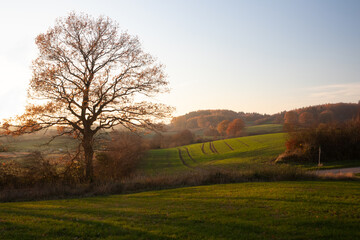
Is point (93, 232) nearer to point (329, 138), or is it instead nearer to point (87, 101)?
point (87, 101)

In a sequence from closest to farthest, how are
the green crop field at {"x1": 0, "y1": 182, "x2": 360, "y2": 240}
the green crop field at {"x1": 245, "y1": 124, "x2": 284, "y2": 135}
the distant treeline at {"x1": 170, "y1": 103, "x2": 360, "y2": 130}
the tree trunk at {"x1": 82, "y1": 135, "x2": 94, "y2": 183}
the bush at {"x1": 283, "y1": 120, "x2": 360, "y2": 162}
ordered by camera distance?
1. the green crop field at {"x1": 0, "y1": 182, "x2": 360, "y2": 240}
2. the tree trunk at {"x1": 82, "y1": 135, "x2": 94, "y2": 183}
3. the bush at {"x1": 283, "y1": 120, "x2": 360, "y2": 162}
4. the green crop field at {"x1": 245, "y1": 124, "x2": 284, "y2": 135}
5. the distant treeline at {"x1": 170, "y1": 103, "x2": 360, "y2": 130}

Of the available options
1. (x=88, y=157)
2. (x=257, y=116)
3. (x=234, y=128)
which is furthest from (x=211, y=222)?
(x=257, y=116)

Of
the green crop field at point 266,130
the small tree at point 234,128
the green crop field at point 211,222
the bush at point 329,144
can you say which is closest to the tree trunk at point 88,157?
the green crop field at point 211,222

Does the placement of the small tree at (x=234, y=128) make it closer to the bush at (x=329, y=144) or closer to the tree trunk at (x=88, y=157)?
the bush at (x=329, y=144)

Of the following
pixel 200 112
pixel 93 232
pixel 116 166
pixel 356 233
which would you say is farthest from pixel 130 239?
pixel 200 112

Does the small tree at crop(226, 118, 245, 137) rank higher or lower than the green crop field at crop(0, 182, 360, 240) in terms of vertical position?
higher

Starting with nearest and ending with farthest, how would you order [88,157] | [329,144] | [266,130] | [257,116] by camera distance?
[88,157], [329,144], [266,130], [257,116]

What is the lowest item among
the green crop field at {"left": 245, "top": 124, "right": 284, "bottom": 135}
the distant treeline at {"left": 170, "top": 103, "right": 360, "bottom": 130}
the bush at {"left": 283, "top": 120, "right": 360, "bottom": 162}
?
the bush at {"left": 283, "top": 120, "right": 360, "bottom": 162}

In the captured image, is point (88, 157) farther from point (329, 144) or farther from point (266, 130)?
point (266, 130)

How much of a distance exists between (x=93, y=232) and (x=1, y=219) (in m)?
4.23

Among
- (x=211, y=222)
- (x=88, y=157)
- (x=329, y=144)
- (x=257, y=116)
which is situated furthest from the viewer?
(x=257, y=116)

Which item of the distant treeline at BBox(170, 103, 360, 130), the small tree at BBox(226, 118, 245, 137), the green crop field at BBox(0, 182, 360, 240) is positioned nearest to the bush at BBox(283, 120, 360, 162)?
the green crop field at BBox(0, 182, 360, 240)

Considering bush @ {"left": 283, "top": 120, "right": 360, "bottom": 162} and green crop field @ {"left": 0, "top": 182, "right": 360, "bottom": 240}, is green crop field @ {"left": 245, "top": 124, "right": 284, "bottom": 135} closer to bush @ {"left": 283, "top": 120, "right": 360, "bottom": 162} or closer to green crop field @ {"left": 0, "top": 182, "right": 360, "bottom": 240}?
bush @ {"left": 283, "top": 120, "right": 360, "bottom": 162}

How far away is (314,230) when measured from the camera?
22.6 ft
